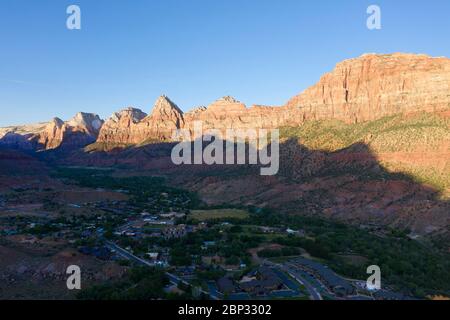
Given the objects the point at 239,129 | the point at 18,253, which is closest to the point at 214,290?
the point at 18,253

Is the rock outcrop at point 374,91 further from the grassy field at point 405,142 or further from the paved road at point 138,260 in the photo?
the paved road at point 138,260

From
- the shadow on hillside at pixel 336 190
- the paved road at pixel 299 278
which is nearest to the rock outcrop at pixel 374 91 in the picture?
the shadow on hillside at pixel 336 190

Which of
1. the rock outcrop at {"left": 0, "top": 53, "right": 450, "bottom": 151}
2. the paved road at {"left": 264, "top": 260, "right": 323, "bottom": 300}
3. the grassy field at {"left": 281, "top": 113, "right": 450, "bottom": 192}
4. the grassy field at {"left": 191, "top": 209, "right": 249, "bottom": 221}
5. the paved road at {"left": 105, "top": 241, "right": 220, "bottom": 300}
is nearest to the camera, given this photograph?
the paved road at {"left": 264, "top": 260, "right": 323, "bottom": 300}

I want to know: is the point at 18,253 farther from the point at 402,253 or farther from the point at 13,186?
the point at 13,186

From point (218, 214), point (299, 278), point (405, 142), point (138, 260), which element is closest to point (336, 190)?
point (405, 142)

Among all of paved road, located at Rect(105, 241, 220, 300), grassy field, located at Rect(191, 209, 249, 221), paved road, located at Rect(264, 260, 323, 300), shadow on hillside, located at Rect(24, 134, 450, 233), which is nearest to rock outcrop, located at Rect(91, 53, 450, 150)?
shadow on hillside, located at Rect(24, 134, 450, 233)

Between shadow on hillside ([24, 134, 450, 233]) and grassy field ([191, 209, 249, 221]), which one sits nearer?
shadow on hillside ([24, 134, 450, 233])

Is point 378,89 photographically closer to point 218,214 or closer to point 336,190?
point 336,190

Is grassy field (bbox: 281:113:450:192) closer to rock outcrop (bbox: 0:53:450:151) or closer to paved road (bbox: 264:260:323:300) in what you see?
rock outcrop (bbox: 0:53:450:151)

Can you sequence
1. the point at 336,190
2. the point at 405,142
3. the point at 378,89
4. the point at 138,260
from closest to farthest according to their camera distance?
the point at 138,260 < the point at 336,190 < the point at 405,142 < the point at 378,89
